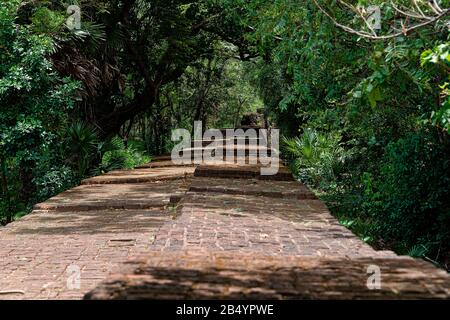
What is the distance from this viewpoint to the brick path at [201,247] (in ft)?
10.2

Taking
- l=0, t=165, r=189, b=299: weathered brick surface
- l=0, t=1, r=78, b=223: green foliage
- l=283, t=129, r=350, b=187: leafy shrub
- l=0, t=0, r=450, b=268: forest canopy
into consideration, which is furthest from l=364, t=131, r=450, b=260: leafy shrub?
l=0, t=1, r=78, b=223: green foliage

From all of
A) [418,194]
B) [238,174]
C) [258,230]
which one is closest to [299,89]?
[238,174]

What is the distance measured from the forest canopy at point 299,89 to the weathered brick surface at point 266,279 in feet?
6.14

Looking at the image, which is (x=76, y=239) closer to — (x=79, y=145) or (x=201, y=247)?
(x=201, y=247)

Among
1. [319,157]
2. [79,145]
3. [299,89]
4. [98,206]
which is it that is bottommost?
[98,206]

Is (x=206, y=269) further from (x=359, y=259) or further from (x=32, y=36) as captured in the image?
(x=32, y=36)

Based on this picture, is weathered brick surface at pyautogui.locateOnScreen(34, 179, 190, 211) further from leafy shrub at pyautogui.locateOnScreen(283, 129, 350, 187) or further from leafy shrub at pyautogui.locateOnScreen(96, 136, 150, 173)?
leafy shrub at pyautogui.locateOnScreen(283, 129, 350, 187)

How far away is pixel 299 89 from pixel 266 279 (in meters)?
6.31

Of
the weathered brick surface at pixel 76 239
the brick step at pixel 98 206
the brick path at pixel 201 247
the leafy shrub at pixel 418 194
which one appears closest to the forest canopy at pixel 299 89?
the leafy shrub at pixel 418 194

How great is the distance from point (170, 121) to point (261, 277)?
949 inches

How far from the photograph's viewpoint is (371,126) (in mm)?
9805

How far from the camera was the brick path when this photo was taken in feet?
10.2

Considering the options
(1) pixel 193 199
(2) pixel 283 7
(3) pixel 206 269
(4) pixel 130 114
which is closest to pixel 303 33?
(2) pixel 283 7

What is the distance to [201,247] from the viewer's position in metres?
4.77
